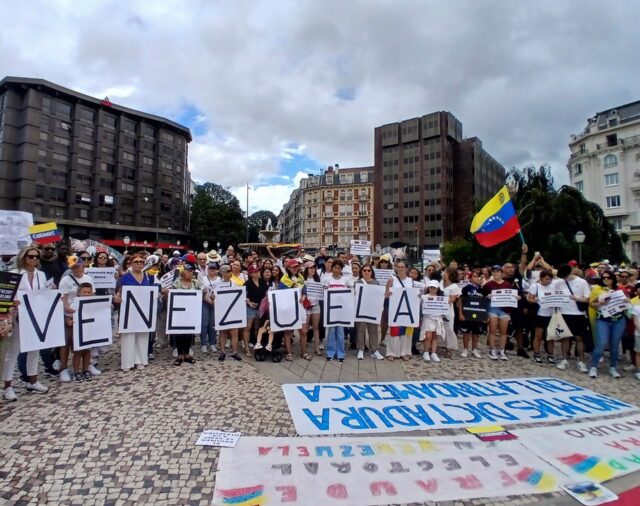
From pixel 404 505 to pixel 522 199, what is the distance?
28853mm

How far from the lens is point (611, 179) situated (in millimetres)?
60000

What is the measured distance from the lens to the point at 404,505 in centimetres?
308

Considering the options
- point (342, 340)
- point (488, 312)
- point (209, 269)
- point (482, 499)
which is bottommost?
point (482, 499)

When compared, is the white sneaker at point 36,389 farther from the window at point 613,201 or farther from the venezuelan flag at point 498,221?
the window at point 613,201

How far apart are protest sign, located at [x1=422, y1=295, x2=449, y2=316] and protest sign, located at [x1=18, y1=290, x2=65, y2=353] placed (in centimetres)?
658

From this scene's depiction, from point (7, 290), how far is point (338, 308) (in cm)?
531

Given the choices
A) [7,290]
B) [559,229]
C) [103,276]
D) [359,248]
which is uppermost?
[559,229]

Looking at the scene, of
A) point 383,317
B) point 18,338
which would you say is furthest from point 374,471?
point 18,338

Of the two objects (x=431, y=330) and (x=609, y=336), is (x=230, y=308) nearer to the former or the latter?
(x=431, y=330)

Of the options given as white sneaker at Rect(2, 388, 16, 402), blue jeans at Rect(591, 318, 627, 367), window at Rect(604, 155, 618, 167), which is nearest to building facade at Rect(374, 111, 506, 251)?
window at Rect(604, 155, 618, 167)

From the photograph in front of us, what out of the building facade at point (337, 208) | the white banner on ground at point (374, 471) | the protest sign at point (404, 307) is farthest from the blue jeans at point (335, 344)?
the building facade at point (337, 208)

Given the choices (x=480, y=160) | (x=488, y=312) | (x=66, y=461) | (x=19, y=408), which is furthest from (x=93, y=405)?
(x=480, y=160)

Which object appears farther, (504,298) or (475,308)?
(475,308)

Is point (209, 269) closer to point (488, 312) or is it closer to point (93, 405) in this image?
point (93, 405)
